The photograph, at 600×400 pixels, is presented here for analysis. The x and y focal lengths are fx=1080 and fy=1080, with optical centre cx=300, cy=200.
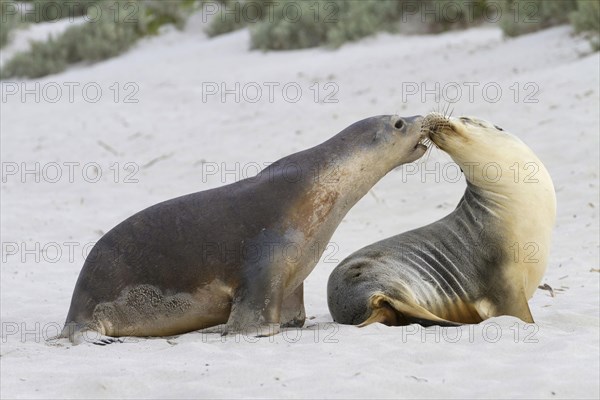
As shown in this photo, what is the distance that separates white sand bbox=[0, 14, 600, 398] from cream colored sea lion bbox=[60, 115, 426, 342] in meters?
0.20

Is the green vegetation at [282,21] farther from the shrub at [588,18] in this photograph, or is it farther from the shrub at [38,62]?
the shrub at [588,18]

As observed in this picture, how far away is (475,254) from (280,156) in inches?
227

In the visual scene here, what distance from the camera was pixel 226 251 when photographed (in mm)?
4875

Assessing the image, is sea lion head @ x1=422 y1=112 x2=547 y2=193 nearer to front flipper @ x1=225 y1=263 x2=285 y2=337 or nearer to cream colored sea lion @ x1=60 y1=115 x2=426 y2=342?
cream colored sea lion @ x1=60 y1=115 x2=426 y2=342

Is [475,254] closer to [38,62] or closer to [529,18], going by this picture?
[529,18]

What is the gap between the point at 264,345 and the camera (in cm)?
454

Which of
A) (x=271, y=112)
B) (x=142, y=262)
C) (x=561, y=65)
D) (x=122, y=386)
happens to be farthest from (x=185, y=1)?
(x=122, y=386)

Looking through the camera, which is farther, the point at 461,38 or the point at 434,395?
the point at 461,38

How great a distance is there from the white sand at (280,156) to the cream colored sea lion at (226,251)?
196 millimetres

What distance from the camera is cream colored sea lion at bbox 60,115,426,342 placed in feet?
15.8

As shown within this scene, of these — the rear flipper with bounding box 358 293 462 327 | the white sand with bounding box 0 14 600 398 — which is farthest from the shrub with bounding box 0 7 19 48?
the rear flipper with bounding box 358 293 462 327

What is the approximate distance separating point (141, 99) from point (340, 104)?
2869mm

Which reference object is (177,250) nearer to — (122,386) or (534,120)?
(122,386)

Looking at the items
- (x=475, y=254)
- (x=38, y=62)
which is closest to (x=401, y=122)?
(x=475, y=254)
